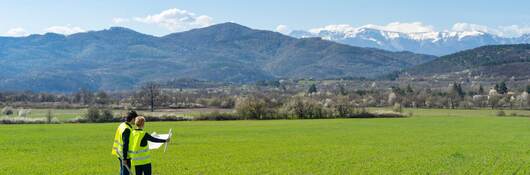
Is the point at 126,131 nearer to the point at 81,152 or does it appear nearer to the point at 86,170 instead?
the point at 86,170

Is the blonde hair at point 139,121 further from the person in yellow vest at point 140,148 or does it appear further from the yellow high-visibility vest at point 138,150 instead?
the yellow high-visibility vest at point 138,150

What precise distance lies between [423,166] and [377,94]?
14131 cm

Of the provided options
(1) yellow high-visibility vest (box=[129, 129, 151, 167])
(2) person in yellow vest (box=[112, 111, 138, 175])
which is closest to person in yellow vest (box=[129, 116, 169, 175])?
(1) yellow high-visibility vest (box=[129, 129, 151, 167])

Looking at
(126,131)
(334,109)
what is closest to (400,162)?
(126,131)

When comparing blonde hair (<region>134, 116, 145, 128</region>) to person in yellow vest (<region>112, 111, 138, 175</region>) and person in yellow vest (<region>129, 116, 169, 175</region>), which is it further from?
person in yellow vest (<region>112, 111, 138, 175</region>)

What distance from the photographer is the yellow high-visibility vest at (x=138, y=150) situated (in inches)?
698

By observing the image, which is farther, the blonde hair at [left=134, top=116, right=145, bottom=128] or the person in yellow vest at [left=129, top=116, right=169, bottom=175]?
the person in yellow vest at [left=129, top=116, right=169, bottom=175]

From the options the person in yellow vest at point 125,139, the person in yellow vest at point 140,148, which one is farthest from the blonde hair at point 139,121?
the person in yellow vest at point 125,139

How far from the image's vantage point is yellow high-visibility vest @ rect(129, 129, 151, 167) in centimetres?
1772

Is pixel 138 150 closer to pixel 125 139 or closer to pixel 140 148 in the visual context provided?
pixel 140 148

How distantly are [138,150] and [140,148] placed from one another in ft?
0.28

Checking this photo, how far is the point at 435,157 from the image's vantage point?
1366 inches

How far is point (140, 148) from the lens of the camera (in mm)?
17828

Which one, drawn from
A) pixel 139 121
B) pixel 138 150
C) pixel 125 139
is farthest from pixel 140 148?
pixel 139 121
